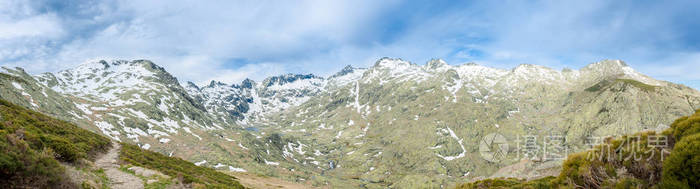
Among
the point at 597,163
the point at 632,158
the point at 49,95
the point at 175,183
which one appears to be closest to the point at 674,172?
the point at 632,158

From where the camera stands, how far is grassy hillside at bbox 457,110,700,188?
401 inches

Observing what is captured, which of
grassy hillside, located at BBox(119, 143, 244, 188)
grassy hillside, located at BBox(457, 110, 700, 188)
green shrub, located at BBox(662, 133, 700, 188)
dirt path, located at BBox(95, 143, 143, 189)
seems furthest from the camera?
grassy hillside, located at BBox(119, 143, 244, 188)

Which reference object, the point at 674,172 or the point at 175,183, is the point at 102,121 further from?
the point at 674,172

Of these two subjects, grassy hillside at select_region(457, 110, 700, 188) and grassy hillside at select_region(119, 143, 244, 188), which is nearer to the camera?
grassy hillside at select_region(457, 110, 700, 188)

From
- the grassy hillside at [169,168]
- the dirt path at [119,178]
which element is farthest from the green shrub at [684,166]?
the grassy hillside at [169,168]

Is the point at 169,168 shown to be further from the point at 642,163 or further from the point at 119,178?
the point at 642,163

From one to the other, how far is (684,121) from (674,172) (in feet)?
13.7

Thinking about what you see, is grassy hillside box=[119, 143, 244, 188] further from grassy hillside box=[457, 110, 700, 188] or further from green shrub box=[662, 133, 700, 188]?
green shrub box=[662, 133, 700, 188]

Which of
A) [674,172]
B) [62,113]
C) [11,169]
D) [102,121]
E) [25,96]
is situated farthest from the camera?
[102,121]

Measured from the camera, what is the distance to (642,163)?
12.8 m

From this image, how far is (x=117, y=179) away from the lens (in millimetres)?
24438

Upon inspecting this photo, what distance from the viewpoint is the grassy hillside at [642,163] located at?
33.4ft

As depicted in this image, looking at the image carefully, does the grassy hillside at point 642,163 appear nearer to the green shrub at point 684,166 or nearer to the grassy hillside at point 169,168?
the green shrub at point 684,166

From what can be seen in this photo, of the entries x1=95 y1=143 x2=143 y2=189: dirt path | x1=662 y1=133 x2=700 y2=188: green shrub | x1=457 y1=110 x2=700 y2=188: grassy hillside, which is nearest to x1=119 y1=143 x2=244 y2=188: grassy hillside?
x1=95 y1=143 x2=143 y2=189: dirt path
